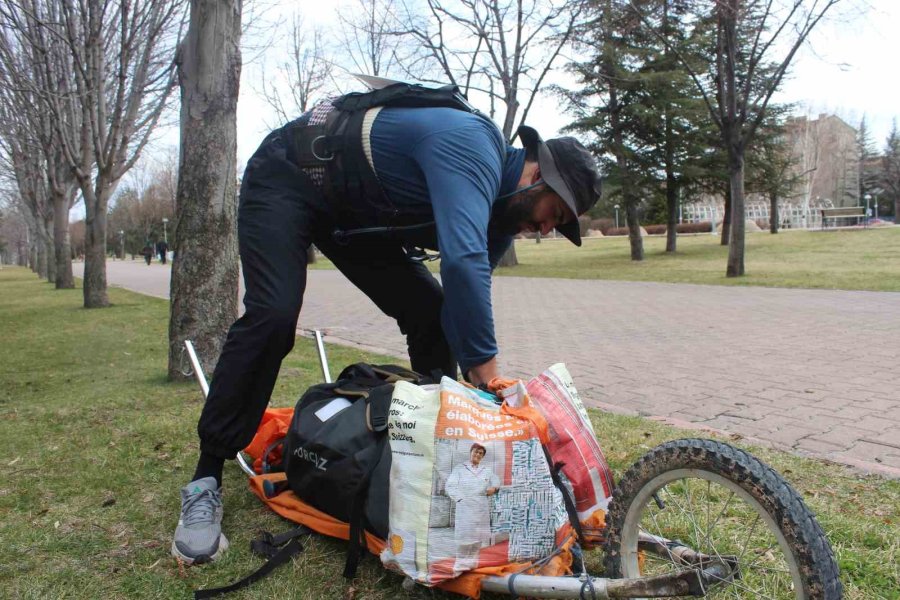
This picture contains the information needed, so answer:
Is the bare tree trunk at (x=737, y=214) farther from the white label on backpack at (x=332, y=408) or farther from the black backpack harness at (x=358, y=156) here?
Answer: the white label on backpack at (x=332, y=408)

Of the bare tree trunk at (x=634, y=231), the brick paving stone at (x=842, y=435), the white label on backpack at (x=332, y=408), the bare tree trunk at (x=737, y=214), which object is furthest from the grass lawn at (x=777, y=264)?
the white label on backpack at (x=332, y=408)

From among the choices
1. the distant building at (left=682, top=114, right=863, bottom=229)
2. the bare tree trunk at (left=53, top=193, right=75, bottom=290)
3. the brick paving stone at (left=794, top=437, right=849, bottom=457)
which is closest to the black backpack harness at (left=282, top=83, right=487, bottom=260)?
the brick paving stone at (left=794, top=437, right=849, bottom=457)

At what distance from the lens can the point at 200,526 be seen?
7.70ft

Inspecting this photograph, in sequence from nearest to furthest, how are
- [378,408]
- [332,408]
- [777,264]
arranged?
1. [378,408]
2. [332,408]
3. [777,264]

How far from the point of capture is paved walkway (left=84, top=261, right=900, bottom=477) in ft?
12.6

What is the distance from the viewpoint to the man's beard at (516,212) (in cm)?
236

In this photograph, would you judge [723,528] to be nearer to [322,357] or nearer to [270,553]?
[270,553]

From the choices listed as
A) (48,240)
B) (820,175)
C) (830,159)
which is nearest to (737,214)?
Answer: (48,240)

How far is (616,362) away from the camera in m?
5.95

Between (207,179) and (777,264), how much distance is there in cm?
1924

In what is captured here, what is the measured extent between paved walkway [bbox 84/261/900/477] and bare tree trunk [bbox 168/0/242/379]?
2174 mm

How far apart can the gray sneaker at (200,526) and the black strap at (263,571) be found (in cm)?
23

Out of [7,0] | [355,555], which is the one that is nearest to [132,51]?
[7,0]

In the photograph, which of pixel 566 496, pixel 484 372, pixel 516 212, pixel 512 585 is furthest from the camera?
pixel 516 212
